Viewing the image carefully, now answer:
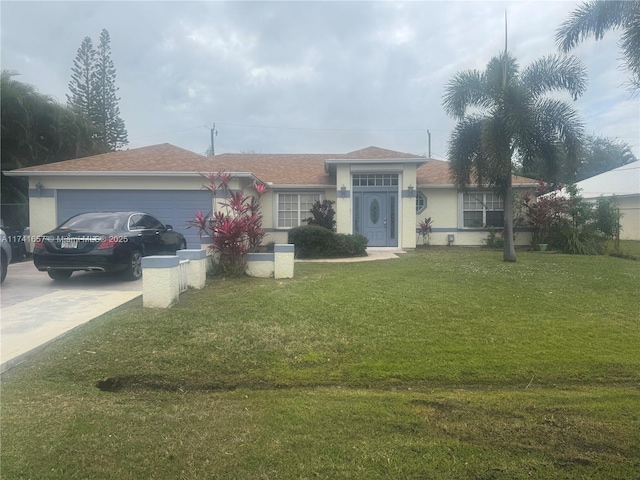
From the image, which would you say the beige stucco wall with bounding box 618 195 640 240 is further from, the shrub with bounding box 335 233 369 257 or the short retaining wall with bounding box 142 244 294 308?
the short retaining wall with bounding box 142 244 294 308

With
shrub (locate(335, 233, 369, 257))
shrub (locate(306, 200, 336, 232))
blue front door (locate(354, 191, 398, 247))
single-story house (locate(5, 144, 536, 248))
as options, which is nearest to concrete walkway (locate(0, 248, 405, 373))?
single-story house (locate(5, 144, 536, 248))

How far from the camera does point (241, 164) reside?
68.7ft

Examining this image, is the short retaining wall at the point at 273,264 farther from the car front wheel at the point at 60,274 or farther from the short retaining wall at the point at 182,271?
the car front wheel at the point at 60,274

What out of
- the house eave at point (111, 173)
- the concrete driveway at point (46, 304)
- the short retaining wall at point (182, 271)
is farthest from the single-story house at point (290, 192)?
the short retaining wall at point (182, 271)

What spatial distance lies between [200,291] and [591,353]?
6.30m

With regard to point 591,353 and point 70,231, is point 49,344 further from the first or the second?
point 591,353

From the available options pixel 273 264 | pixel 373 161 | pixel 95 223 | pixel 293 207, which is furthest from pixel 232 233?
pixel 293 207

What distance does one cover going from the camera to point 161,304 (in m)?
6.76

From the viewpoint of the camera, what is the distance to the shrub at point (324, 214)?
56.3 ft

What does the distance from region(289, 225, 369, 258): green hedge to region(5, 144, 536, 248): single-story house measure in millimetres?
2350

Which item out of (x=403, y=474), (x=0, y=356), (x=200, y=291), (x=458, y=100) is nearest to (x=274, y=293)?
(x=200, y=291)

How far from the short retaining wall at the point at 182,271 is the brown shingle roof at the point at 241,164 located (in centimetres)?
574

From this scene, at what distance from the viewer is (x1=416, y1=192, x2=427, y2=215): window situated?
1873cm

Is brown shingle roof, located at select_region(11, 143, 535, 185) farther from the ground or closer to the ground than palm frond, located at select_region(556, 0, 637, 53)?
closer to the ground
